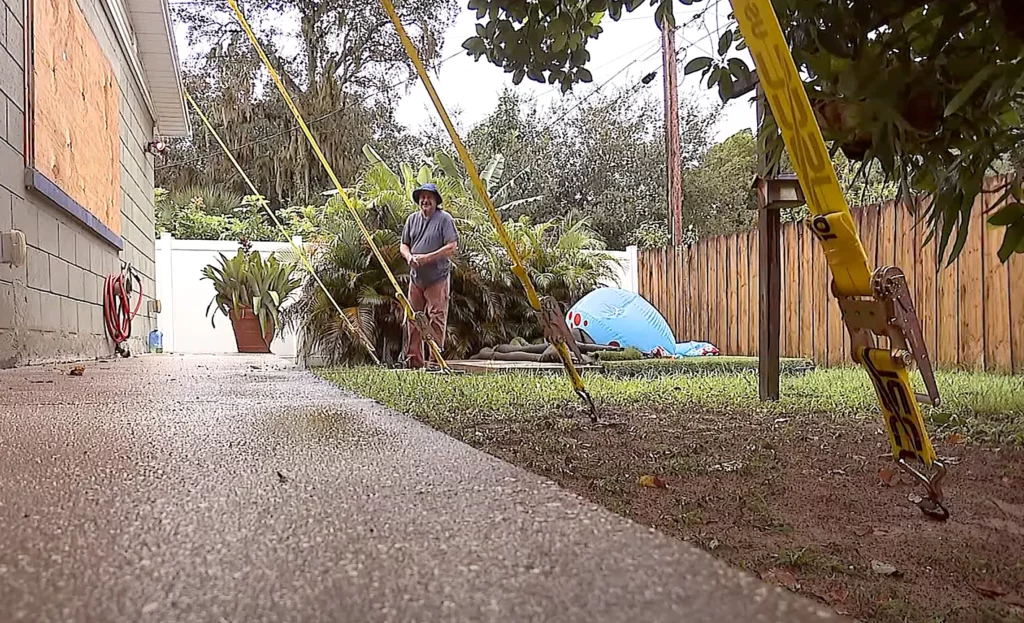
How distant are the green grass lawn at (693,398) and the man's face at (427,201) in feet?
5.70

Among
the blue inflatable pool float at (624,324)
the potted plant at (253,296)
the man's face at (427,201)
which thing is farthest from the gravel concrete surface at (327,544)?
the potted plant at (253,296)

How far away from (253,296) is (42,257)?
3.95 metres

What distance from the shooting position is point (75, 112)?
4.32m

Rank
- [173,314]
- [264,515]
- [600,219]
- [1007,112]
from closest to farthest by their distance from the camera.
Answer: [264,515]
[1007,112]
[173,314]
[600,219]

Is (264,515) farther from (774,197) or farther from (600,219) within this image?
(600,219)

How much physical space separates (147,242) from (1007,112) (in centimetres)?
735

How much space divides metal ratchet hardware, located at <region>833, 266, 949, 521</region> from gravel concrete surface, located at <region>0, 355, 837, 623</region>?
0.38 meters

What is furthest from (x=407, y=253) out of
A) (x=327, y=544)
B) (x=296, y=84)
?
(x=296, y=84)

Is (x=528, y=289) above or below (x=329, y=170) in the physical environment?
below

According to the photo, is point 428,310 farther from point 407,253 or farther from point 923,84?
point 923,84

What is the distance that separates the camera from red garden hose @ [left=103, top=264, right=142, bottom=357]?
502 centimetres

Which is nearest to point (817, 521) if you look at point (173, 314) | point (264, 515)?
point (264, 515)

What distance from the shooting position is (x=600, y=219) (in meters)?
14.0

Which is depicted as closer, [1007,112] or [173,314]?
[1007,112]
